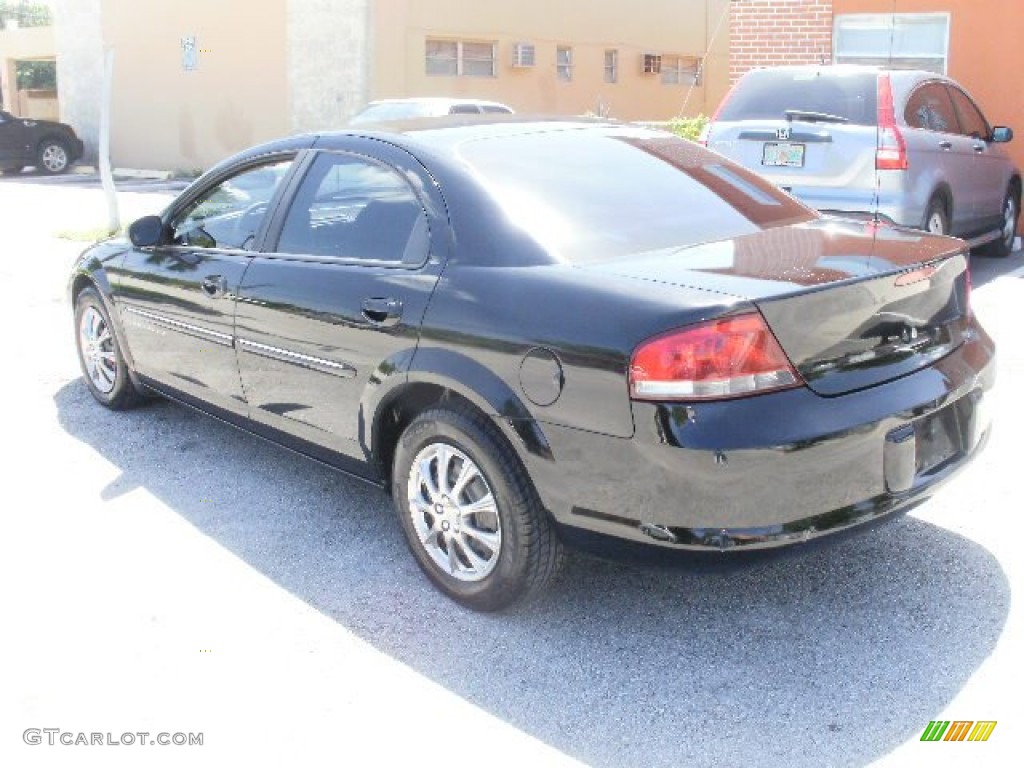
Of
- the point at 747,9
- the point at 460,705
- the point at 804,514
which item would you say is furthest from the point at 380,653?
the point at 747,9

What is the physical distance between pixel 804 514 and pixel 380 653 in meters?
1.36

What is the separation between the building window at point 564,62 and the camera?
23.6 m

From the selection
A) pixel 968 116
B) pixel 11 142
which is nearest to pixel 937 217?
pixel 968 116

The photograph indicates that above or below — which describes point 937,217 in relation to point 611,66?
below

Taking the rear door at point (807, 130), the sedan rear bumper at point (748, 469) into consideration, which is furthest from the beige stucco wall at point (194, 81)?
the sedan rear bumper at point (748, 469)

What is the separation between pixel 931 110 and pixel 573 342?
6974 mm

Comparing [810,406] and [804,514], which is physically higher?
[810,406]

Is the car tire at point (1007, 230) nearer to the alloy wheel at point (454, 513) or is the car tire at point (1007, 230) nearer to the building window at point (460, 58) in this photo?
the alloy wheel at point (454, 513)

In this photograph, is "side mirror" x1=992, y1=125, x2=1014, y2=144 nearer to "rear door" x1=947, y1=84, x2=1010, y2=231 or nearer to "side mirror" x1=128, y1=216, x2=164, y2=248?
"rear door" x1=947, y1=84, x2=1010, y2=231

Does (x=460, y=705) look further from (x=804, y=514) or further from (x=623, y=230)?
(x=623, y=230)

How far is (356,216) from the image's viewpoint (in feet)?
13.6

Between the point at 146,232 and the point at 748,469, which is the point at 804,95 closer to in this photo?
the point at 146,232

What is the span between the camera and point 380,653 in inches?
135

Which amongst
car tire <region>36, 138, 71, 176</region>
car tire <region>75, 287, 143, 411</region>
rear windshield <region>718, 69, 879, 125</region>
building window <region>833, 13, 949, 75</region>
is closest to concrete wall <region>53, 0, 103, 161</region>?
car tire <region>36, 138, 71, 176</region>
